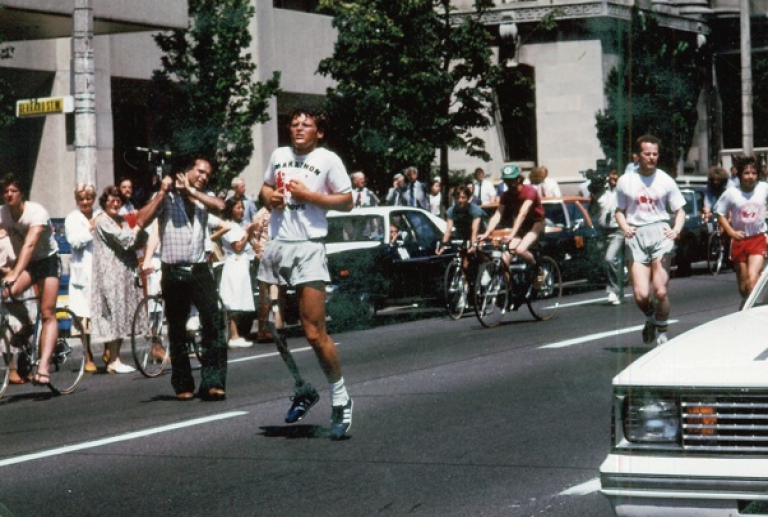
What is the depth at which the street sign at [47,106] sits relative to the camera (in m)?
18.0

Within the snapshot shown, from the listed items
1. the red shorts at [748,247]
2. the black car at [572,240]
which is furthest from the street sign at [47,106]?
the red shorts at [748,247]

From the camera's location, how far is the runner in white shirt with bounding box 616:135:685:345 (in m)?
13.2

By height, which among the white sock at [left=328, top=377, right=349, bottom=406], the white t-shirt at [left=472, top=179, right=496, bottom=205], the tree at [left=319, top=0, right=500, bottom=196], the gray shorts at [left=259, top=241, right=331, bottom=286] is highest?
the tree at [left=319, top=0, right=500, bottom=196]

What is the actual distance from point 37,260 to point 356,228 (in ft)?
24.5

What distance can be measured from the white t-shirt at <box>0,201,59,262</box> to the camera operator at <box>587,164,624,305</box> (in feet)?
28.2

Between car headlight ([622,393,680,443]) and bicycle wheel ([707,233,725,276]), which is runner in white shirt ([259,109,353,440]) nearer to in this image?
car headlight ([622,393,680,443])

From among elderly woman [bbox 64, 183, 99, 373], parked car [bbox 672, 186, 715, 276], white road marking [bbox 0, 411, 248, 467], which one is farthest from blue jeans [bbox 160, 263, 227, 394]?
parked car [bbox 672, 186, 715, 276]

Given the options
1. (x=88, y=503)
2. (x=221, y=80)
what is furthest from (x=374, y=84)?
(x=88, y=503)

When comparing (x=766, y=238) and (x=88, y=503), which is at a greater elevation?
(x=766, y=238)

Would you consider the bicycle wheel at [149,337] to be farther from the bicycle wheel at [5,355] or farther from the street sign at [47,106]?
the street sign at [47,106]

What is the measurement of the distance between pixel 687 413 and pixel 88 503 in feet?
11.6

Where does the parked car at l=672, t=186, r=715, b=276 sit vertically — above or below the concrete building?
below

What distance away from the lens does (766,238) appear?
1448cm

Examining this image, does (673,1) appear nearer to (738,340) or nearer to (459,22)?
(459,22)
